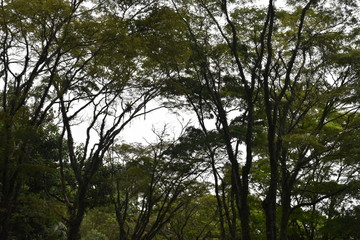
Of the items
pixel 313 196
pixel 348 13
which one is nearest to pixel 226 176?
pixel 313 196

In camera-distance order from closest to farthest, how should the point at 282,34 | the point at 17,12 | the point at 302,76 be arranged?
the point at 17,12 < the point at 282,34 < the point at 302,76

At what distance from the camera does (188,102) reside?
1354 cm

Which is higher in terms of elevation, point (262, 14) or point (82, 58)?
point (262, 14)

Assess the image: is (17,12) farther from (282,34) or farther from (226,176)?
(226,176)

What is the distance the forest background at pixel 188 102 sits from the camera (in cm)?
854

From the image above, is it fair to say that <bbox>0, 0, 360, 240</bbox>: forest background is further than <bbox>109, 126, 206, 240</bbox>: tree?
No

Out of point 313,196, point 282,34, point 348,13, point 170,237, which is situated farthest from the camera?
point 170,237

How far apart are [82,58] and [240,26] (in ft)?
15.2

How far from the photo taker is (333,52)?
36.9ft

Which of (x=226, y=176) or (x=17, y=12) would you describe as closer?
(x=17, y=12)

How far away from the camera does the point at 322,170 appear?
13.8 m

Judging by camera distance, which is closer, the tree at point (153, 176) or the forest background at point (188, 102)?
the forest background at point (188, 102)

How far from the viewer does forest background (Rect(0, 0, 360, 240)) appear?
28.0 feet

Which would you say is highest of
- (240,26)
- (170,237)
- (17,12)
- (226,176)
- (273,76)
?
(240,26)
